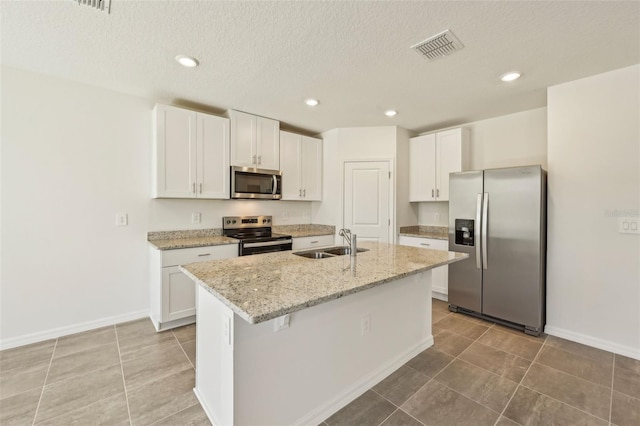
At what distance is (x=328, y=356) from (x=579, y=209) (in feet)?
8.84

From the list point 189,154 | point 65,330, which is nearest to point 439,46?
point 189,154

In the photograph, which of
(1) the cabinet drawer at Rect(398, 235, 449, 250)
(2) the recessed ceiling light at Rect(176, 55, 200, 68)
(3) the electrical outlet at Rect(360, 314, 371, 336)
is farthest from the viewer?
(1) the cabinet drawer at Rect(398, 235, 449, 250)

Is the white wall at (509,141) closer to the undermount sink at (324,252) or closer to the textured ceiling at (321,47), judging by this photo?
the textured ceiling at (321,47)

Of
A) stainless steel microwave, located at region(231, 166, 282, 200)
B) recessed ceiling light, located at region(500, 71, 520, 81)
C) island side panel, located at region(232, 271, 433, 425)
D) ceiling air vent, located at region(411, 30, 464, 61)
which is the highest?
ceiling air vent, located at region(411, 30, 464, 61)

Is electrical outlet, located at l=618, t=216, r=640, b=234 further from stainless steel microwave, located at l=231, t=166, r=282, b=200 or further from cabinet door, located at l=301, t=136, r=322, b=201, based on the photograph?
stainless steel microwave, located at l=231, t=166, r=282, b=200

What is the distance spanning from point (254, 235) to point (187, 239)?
0.83 metres

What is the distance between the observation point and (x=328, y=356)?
5.50ft

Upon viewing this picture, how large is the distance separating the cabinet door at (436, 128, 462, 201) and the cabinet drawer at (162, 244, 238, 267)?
2844mm

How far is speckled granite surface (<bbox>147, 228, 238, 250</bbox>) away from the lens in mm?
2804

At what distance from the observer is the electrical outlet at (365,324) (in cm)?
187

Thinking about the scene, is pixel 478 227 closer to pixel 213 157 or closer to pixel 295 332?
pixel 295 332

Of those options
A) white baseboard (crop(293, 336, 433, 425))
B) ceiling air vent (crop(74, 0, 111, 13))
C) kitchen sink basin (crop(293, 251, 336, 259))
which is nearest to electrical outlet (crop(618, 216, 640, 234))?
white baseboard (crop(293, 336, 433, 425))

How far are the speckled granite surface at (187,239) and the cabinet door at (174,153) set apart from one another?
500 millimetres

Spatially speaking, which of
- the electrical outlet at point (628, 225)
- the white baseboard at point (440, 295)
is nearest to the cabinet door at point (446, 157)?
the white baseboard at point (440, 295)
